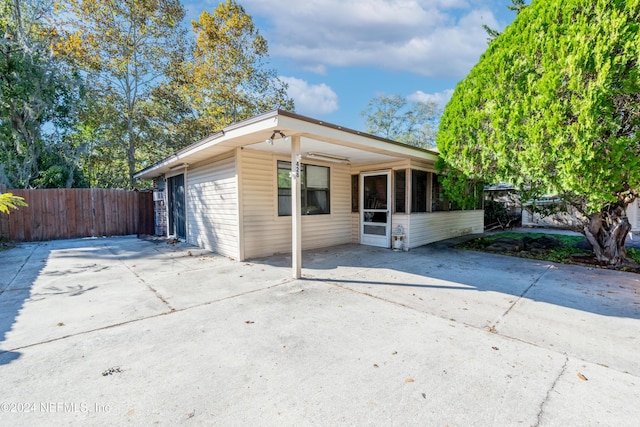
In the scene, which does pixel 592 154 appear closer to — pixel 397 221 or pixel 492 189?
pixel 397 221

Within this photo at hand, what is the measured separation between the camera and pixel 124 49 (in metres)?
14.4

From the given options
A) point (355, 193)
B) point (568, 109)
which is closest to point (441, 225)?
point (355, 193)

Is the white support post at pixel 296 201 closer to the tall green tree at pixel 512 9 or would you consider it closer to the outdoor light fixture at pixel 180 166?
the outdoor light fixture at pixel 180 166

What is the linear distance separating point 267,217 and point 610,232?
7.28 m

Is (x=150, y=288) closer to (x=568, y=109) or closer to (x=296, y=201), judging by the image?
(x=296, y=201)

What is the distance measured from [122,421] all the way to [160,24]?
18460 mm

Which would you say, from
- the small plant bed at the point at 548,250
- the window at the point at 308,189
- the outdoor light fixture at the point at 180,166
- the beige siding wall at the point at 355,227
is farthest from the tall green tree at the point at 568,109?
the outdoor light fixture at the point at 180,166

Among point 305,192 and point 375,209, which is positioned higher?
point 305,192

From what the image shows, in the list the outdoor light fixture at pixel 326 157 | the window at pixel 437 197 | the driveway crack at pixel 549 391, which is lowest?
the driveway crack at pixel 549 391

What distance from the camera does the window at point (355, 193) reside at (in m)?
8.41

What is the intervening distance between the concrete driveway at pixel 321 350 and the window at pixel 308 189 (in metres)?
2.47

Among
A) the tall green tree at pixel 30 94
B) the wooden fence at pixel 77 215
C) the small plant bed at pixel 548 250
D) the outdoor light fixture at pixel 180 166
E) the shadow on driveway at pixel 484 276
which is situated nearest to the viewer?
the shadow on driveway at pixel 484 276

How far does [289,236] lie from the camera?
7.21m

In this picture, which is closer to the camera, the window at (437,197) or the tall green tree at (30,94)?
the window at (437,197)
